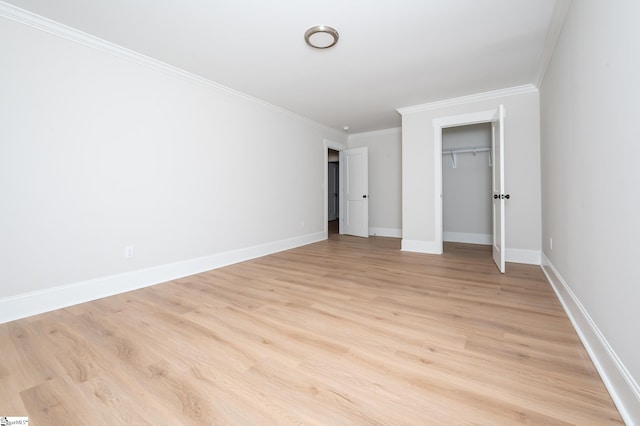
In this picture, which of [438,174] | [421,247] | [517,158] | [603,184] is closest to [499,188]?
[517,158]

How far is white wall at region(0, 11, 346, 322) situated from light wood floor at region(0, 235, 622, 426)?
42 centimetres

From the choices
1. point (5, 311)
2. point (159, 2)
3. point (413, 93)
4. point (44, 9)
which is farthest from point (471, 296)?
point (44, 9)

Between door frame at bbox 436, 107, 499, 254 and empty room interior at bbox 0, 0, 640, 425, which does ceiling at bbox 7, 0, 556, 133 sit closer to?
empty room interior at bbox 0, 0, 640, 425

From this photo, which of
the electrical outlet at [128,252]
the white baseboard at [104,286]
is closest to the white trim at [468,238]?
the white baseboard at [104,286]

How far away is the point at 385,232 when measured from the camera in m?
6.30

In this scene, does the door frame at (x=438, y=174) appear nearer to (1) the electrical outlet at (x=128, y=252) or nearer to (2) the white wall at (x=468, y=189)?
(2) the white wall at (x=468, y=189)

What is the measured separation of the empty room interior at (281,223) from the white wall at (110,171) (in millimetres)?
19

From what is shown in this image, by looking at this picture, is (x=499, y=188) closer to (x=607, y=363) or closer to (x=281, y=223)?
(x=607, y=363)

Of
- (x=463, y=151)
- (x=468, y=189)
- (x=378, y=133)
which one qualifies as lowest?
(x=468, y=189)

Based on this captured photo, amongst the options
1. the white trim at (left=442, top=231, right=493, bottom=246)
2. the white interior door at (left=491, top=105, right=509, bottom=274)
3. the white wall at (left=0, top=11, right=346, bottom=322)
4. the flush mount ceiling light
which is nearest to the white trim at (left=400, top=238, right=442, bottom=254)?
the white interior door at (left=491, top=105, right=509, bottom=274)

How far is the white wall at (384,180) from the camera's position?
19.9 feet

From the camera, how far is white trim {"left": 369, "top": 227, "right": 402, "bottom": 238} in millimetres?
6113

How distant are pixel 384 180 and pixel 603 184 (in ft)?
15.8

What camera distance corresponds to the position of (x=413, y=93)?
3965 mm
